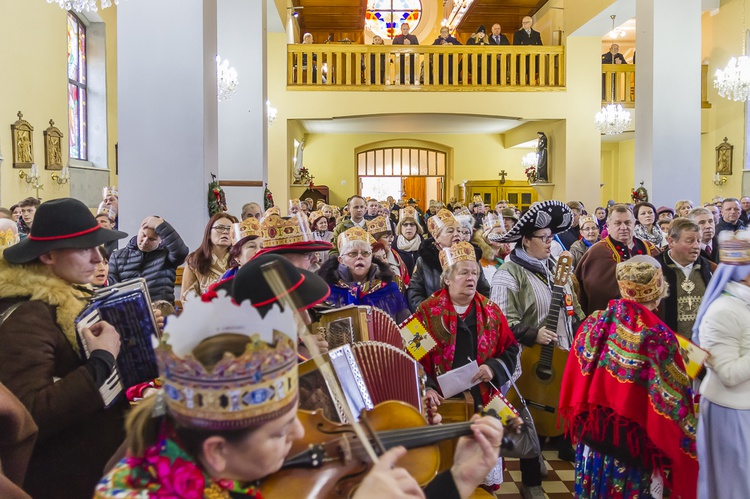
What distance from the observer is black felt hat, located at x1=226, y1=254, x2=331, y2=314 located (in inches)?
70.6

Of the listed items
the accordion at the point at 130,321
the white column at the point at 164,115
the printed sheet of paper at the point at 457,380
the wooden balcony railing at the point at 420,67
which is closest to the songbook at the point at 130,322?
the accordion at the point at 130,321

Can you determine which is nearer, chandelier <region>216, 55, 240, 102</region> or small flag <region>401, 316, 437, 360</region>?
small flag <region>401, 316, 437, 360</region>

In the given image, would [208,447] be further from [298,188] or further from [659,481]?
[298,188]

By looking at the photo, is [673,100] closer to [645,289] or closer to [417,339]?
[645,289]

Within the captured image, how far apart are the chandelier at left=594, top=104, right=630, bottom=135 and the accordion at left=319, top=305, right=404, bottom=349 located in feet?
43.1

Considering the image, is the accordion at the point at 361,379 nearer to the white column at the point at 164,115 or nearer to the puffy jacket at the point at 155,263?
the puffy jacket at the point at 155,263

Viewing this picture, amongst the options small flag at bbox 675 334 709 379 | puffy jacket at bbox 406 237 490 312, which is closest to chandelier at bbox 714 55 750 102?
puffy jacket at bbox 406 237 490 312

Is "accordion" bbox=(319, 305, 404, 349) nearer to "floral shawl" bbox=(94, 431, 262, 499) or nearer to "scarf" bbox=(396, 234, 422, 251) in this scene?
"floral shawl" bbox=(94, 431, 262, 499)

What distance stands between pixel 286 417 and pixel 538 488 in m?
3.56

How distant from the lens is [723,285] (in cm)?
320

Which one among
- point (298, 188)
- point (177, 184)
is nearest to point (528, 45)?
point (298, 188)

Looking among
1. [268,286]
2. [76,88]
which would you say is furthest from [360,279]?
[76,88]

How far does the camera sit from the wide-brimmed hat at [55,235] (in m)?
2.35

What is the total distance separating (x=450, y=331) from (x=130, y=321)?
180cm
